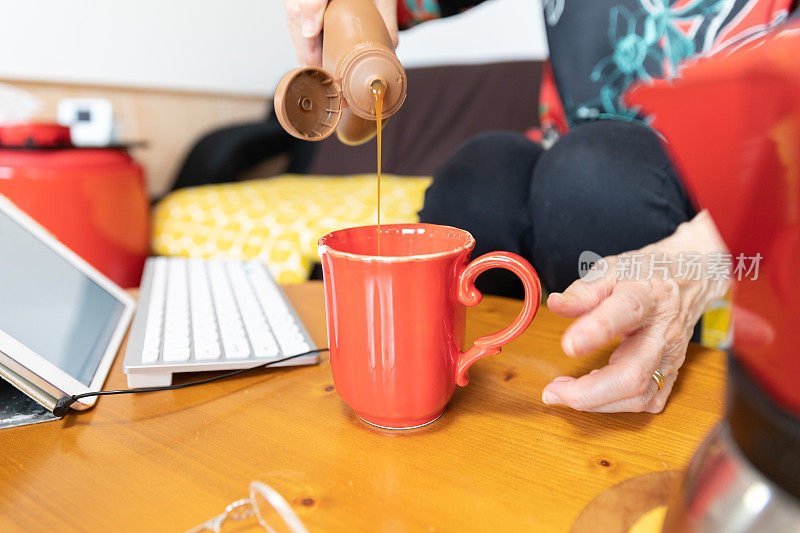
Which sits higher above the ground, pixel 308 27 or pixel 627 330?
pixel 308 27

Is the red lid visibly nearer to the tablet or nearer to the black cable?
the tablet

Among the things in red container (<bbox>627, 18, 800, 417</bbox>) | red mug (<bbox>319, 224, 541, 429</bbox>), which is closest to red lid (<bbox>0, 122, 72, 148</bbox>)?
red mug (<bbox>319, 224, 541, 429</bbox>)

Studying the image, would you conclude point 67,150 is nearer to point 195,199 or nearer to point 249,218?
point 195,199

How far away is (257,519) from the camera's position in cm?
31

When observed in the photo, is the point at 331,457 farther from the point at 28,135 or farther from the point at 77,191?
the point at 28,135

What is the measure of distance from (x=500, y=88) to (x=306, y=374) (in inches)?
62.9

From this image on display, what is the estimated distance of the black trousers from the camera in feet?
2.34

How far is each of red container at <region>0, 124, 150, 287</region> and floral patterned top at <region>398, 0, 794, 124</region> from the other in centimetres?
84

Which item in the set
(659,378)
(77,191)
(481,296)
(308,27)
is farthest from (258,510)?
(77,191)

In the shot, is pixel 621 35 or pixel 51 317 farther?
pixel 621 35

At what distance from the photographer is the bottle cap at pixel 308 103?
1.50ft

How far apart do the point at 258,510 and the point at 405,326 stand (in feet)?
0.47

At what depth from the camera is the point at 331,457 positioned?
14.5 inches

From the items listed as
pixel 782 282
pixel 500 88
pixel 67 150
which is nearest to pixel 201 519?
pixel 782 282
